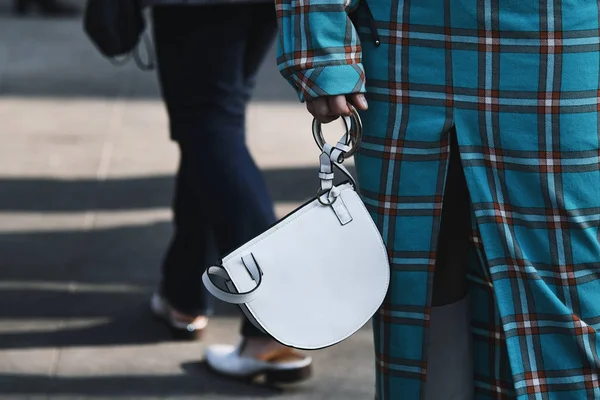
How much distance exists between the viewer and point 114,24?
298cm

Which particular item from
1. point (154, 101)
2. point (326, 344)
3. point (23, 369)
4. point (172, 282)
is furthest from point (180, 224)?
point (154, 101)

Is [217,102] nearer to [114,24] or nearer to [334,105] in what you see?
[114,24]

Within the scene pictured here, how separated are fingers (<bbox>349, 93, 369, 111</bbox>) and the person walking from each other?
85 centimetres

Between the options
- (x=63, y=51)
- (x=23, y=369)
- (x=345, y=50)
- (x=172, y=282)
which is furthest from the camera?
(x=63, y=51)

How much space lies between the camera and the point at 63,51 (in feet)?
22.9

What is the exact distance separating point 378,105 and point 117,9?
1.12 meters

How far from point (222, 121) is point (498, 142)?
114 cm

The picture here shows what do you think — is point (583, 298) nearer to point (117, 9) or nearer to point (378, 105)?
point (378, 105)

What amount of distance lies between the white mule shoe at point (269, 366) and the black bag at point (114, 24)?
34.8 inches

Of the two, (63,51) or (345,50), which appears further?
(63,51)

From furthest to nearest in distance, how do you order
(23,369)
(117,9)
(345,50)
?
(23,369) < (117,9) < (345,50)

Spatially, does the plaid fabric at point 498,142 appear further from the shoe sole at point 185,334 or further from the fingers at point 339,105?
the shoe sole at point 185,334

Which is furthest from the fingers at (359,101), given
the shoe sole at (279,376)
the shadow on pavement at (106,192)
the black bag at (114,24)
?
the shadow on pavement at (106,192)

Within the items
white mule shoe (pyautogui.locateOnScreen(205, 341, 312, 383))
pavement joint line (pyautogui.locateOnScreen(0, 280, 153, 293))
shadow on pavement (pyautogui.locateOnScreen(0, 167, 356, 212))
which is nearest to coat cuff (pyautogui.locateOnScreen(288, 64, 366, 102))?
white mule shoe (pyautogui.locateOnScreen(205, 341, 312, 383))
